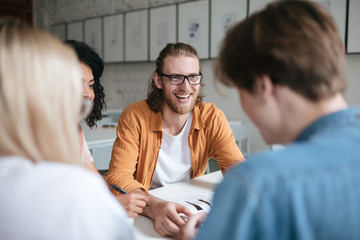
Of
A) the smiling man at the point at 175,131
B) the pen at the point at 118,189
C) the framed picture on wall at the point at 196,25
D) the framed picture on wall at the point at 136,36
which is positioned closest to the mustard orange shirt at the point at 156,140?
the smiling man at the point at 175,131

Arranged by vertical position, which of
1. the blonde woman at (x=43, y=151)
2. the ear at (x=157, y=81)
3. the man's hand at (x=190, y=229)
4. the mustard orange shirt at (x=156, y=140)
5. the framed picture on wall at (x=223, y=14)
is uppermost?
the framed picture on wall at (x=223, y=14)

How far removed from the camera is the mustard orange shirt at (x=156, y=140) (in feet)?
5.07

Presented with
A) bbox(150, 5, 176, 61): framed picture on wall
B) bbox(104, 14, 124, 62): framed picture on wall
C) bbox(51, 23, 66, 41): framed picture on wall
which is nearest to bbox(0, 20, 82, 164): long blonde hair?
bbox(150, 5, 176, 61): framed picture on wall

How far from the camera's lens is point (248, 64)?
61 centimetres

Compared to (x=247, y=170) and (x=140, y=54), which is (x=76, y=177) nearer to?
(x=247, y=170)

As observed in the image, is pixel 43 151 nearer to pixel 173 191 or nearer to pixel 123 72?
pixel 173 191

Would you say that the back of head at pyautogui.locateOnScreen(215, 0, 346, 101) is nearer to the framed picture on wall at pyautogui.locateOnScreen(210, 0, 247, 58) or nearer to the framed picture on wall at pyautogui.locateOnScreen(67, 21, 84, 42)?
the framed picture on wall at pyautogui.locateOnScreen(210, 0, 247, 58)

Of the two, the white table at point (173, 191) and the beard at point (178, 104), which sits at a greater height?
the beard at point (178, 104)

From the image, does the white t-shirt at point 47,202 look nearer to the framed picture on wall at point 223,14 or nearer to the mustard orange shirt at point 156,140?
the mustard orange shirt at point 156,140

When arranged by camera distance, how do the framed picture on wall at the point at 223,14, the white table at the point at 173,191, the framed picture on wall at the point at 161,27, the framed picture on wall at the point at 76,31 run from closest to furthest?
the white table at the point at 173,191 → the framed picture on wall at the point at 223,14 → the framed picture on wall at the point at 161,27 → the framed picture on wall at the point at 76,31

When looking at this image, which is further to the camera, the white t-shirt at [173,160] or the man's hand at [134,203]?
the white t-shirt at [173,160]

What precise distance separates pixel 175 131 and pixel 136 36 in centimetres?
286

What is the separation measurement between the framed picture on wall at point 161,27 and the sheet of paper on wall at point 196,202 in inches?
118

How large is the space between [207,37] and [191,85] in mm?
2073
